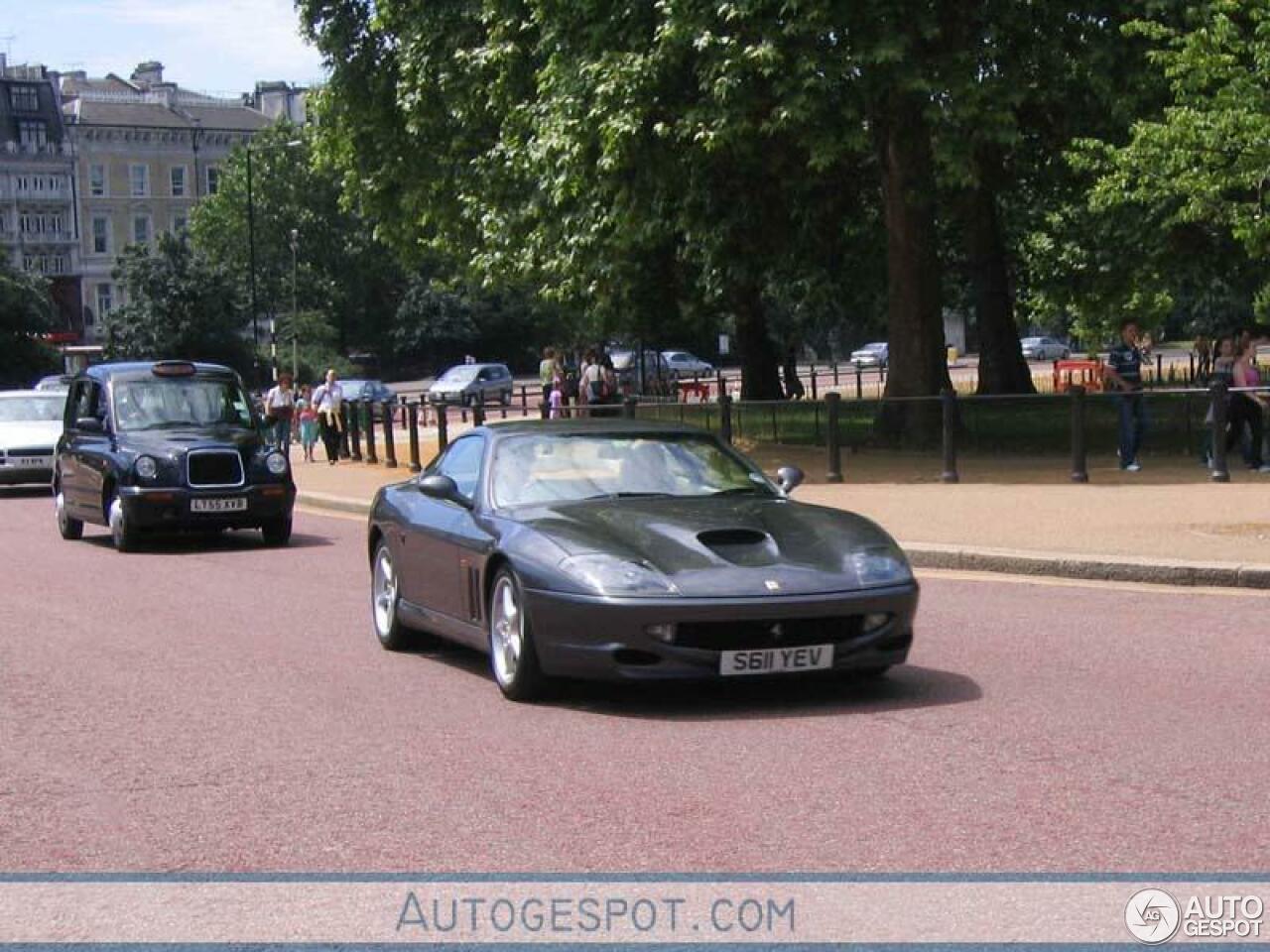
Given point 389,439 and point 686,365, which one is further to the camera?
A: point 686,365

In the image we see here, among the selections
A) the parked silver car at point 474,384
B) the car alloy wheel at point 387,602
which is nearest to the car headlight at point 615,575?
the car alloy wheel at point 387,602

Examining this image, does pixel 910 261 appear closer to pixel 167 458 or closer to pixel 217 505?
pixel 217 505

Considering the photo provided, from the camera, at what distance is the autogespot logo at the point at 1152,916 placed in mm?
5504

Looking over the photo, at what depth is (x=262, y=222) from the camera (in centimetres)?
12438

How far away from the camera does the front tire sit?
9.66 meters

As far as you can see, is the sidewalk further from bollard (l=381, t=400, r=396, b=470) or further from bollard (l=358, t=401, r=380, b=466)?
bollard (l=358, t=401, r=380, b=466)

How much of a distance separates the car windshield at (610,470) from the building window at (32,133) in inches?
4854

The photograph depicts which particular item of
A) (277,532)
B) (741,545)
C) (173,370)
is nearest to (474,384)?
(173,370)

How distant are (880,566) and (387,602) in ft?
11.3

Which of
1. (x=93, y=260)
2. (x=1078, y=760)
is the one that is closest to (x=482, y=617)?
(x=1078, y=760)

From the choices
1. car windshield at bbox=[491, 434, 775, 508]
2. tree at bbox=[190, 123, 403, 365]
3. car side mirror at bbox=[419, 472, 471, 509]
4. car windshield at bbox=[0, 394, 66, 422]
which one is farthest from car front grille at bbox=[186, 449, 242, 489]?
tree at bbox=[190, 123, 403, 365]

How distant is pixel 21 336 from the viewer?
85500mm

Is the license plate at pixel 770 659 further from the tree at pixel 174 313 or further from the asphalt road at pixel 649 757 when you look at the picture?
the tree at pixel 174 313

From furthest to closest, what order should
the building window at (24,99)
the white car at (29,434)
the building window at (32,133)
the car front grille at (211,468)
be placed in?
the building window at (32,133) → the building window at (24,99) → the white car at (29,434) → the car front grille at (211,468)
